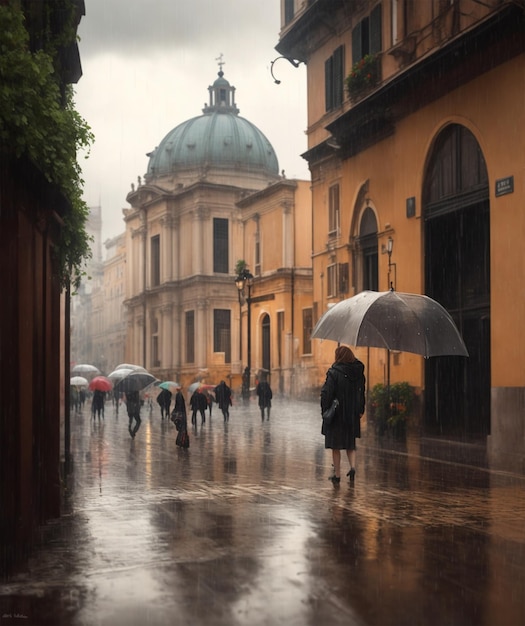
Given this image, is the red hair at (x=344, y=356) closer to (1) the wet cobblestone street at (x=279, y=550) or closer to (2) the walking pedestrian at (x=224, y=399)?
(1) the wet cobblestone street at (x=279, y=550)

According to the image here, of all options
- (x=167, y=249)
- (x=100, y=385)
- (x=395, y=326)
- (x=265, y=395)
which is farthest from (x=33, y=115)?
(x=167, y=249)

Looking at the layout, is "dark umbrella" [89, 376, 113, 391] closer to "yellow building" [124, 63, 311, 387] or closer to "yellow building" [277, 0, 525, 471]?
"yellow building" [277, 0, 525, 471]

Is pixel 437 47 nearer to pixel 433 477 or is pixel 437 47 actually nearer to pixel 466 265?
pixel 466 265

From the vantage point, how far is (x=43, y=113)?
7793 mm

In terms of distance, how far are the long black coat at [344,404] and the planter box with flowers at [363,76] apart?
1301 cm

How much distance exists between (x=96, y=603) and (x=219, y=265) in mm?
64458

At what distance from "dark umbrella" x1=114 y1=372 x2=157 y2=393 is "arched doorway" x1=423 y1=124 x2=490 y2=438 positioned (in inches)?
329

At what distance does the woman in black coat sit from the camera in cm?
1229

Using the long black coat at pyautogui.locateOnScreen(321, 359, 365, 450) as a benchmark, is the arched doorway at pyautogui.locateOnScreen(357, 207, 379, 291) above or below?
above

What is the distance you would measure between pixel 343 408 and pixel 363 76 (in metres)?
14.0

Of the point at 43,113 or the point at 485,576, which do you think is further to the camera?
the point at 43,113

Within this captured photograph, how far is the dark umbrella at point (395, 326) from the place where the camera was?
1353 centimetres

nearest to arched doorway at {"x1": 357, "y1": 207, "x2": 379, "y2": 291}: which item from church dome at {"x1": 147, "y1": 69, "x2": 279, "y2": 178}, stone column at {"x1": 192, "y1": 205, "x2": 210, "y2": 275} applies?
stone column at {"x1": 192, "y1": 205, "x2": 210, "y2": 275}

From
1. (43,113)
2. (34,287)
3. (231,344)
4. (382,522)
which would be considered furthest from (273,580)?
(231,344)
